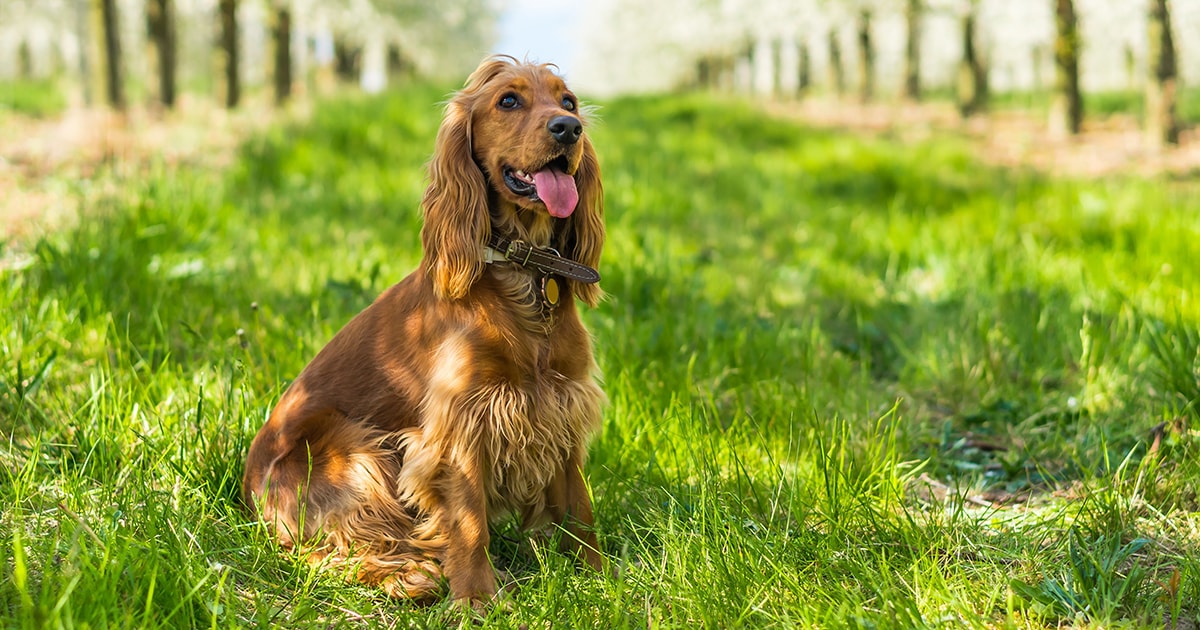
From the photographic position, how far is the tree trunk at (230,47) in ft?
50.8

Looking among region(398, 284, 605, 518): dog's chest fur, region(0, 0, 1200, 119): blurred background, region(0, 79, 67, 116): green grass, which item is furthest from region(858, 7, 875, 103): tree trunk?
region(398, 284, 605, 518): dog's chest fur

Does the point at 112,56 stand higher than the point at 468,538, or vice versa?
the point at 112,56

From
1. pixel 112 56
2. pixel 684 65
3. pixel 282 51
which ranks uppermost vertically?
pixel 684 65

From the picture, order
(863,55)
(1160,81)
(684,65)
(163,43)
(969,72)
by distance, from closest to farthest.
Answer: (1160,81) → (163,43) → (969,72) → (863,55) → (684,65)

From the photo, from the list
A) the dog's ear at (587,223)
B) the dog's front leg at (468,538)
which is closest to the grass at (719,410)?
the dog's front leg at (468,538)

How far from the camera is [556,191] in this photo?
2586 millimetres

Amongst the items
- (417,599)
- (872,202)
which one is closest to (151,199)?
(417,599)

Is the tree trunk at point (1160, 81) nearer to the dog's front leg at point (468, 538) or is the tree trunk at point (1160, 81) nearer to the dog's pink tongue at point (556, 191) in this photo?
the dog's pink tongue at point (556, 191)

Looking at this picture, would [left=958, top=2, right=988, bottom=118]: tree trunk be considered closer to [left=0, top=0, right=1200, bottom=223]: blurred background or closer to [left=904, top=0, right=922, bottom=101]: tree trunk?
[left=0, top=0, right=1200, bottom=223]: blurred background

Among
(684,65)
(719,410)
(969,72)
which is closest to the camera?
(719,410)

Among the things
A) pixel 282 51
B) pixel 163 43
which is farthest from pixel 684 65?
pixel 163 43

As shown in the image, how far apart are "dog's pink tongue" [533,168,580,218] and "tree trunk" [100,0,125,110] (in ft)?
43.9

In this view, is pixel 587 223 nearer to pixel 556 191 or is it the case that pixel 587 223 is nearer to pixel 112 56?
pixel 556 191

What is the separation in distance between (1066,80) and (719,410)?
14584 millimetres
